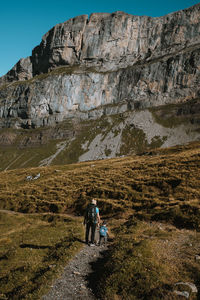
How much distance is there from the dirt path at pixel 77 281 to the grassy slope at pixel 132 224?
0.76 m

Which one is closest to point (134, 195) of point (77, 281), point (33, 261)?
point (33, 261)

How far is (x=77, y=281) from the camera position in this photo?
1014 centimetres

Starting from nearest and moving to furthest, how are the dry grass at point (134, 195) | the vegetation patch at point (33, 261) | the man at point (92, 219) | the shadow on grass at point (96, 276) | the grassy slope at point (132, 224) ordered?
1. the shadow on grass at point (96, 276)
2. the grassy slope at point (132, 224)
3. the vegetation patch at point (33, 261)
4. the man at point (92, 219)
5. the dry grass at point (134, 195)

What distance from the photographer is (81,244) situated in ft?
51.0

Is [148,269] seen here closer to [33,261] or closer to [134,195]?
[33,261]

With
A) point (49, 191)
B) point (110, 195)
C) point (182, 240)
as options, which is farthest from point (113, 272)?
point (49, 191)

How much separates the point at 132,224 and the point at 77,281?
1157 centimetres

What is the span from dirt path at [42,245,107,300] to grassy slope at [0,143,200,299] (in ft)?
2.48

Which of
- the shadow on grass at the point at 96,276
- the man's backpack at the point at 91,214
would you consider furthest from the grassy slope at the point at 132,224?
the man's backpack at the point at 91,214

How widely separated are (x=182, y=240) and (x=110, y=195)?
58.5ft

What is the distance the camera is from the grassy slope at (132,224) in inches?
372

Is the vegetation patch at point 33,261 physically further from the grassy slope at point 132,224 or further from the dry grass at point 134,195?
the dry grass at point 134,195

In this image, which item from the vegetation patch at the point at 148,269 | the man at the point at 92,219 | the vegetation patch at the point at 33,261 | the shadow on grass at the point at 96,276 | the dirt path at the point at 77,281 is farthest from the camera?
the man at the point at 92,219

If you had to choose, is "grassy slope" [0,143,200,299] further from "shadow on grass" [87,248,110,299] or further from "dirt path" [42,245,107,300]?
"dirt path" [42,245,107,300]
